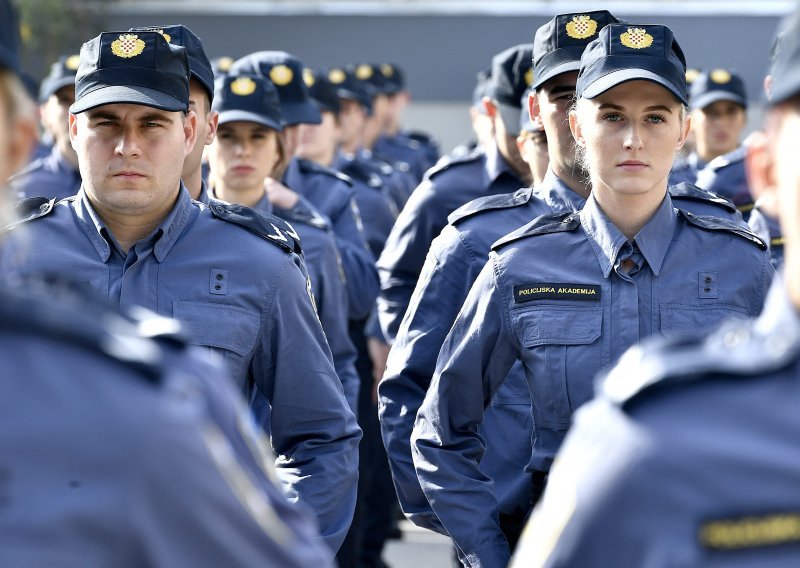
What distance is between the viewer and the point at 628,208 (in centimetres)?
378

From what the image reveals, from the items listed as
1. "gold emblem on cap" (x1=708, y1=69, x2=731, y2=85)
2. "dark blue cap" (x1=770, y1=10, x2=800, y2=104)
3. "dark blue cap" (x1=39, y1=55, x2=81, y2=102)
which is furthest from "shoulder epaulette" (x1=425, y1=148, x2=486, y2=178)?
"dark blue cap" (x1=770, y1=10, x2=800, y2=104)

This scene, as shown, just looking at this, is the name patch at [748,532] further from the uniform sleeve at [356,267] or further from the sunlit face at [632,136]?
the uniform sleeve at [356,267]

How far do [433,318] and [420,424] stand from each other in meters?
0.50

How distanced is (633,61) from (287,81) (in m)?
3.94

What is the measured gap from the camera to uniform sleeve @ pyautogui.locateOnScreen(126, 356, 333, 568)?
1.77 m

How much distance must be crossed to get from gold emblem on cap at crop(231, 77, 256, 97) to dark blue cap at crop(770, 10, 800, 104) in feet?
13.6

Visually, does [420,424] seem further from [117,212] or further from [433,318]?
[117,212]

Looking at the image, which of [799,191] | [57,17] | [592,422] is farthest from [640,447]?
[57,17]

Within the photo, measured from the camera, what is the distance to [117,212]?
383cm

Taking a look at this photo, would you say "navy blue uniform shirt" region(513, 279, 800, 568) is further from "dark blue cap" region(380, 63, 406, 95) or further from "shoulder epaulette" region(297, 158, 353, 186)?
"dark blue cap" region(380, 63, 406, 95)

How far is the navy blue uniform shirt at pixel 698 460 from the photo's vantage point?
1800mm

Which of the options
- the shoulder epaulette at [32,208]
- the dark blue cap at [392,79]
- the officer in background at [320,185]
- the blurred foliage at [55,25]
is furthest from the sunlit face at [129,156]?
the blurred foliage at [55,25]

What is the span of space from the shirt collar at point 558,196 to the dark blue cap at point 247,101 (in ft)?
5.43

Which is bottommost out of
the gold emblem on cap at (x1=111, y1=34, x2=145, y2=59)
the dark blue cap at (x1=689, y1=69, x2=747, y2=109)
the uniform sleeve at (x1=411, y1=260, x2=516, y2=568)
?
the uniform sleeve at (x1=411, y1=260, x2=516, y2=568)
